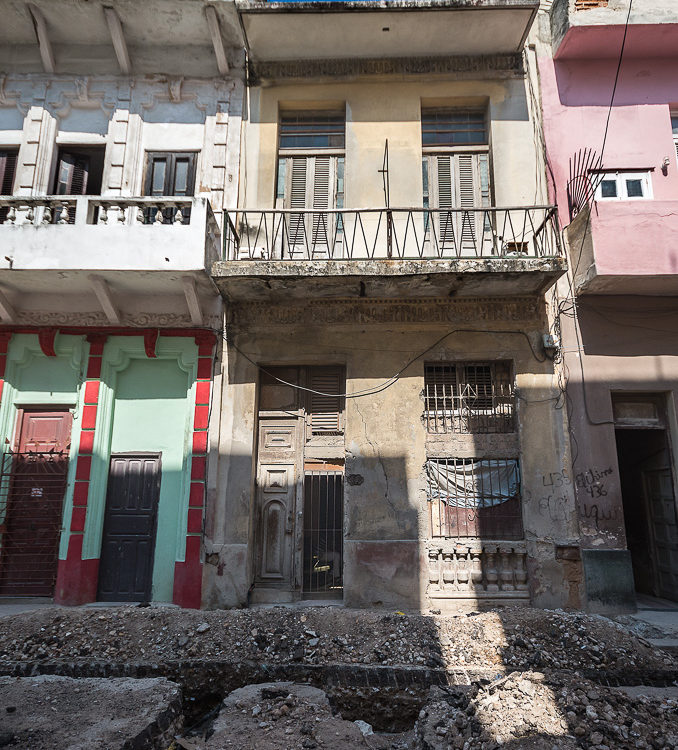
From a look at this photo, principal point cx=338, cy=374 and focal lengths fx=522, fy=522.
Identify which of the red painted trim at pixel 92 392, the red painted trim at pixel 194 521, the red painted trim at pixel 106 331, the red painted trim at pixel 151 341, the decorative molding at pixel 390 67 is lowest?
the red painted trim at pixel 194 521

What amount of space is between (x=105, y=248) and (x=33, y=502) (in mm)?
4030

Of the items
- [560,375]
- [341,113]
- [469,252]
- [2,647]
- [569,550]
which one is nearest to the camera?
[2,647]

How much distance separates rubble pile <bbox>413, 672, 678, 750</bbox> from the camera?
12.0ft

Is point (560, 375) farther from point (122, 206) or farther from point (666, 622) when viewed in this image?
point (122, 206)

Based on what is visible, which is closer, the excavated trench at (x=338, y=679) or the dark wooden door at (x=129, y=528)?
the excavated trench at (x=338, y=679)

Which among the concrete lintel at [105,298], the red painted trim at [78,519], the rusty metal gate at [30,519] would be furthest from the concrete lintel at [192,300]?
the red painted trim at [78,519]

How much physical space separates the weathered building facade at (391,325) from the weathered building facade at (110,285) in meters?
0.53

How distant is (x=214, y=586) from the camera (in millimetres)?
7430

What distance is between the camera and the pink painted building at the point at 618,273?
24.5ft

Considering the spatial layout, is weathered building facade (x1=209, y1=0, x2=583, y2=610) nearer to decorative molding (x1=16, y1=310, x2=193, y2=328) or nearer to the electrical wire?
the electrical wire

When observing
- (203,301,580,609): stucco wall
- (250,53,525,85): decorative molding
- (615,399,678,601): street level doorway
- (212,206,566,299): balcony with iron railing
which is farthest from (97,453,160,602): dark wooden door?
(615,399,678,601): street level doorway

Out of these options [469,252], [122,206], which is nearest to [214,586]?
[122,206]

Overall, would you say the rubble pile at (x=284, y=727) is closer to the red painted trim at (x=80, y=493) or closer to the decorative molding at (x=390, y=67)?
the red painted trim at (x=80, y=493)

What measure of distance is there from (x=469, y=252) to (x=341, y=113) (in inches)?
135
